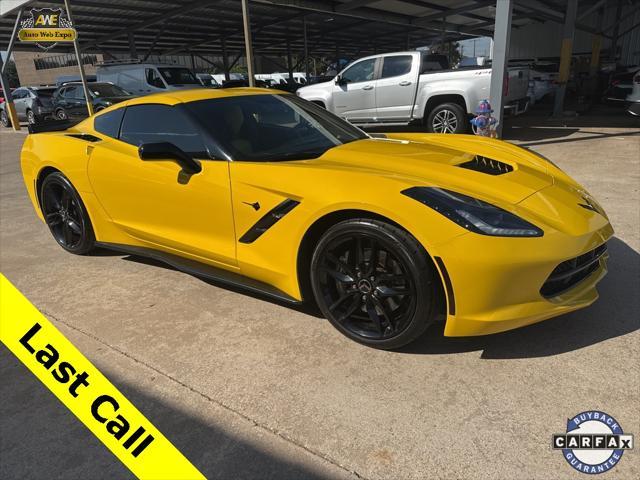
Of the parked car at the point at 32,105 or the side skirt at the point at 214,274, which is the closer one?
the side skirt at the point at 214,274

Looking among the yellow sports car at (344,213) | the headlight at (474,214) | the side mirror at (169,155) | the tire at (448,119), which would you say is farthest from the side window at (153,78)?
the headlight at (474,214)

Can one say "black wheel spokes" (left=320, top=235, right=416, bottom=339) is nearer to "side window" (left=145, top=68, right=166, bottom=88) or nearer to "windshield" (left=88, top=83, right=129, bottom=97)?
"windshield" (left=88, top=83, right=129, bottom=97)

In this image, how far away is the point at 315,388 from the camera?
230 cm

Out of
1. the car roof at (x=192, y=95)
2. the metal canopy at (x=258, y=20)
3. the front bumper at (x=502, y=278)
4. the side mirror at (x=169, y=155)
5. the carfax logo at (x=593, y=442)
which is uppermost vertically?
the metal canopy at (x=258, y=20)

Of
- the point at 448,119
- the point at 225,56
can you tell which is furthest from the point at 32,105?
the point at 448,119

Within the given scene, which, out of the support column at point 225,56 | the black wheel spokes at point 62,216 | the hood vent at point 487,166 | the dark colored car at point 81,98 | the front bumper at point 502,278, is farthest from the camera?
the support column at point 225,56

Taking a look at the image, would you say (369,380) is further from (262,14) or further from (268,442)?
(262,14)

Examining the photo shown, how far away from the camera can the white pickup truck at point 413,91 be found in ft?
29.0

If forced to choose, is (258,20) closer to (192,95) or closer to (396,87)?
(396,87)

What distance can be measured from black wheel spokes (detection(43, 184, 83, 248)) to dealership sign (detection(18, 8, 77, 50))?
9850 mm

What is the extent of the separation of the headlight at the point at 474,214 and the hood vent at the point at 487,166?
1.67 feet

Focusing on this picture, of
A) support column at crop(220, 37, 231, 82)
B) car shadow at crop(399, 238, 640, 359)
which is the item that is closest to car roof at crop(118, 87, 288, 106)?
car shadow at crop(399, 238, 640, 359)

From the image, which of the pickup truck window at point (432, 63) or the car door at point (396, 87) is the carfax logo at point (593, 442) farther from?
the pickup truck window at point (432, 63)

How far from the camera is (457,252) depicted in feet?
7.06
